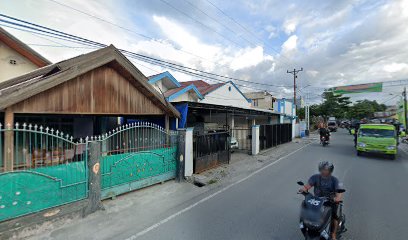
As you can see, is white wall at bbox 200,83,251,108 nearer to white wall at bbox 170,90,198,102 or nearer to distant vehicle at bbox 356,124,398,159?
white wall at bbox 170,90,198,102

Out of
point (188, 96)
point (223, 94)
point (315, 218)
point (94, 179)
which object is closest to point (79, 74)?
point (94, 179)

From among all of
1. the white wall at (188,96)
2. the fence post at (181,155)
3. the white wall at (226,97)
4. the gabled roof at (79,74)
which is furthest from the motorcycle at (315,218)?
the white wall at (226,97)

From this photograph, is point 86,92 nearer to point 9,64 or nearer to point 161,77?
point 9,64

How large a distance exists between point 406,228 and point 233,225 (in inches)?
131

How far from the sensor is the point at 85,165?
16.0 ft

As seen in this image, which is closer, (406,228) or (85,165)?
(406,228)

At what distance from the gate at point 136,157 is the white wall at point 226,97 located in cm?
1146

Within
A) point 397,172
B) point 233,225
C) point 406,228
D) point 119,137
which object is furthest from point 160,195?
point 397,172

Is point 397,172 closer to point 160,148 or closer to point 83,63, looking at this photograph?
point 160,148

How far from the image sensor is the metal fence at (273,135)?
557 inches

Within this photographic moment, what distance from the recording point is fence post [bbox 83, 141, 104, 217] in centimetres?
484

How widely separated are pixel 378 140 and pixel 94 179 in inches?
528

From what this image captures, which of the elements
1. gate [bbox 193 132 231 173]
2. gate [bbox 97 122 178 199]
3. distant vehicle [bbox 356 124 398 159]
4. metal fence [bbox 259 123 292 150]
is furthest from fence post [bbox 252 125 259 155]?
gate [bbox 97 122 178 199]

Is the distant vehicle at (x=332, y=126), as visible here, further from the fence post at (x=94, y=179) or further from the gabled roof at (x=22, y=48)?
the gabled roof at (x=22, y=48)
